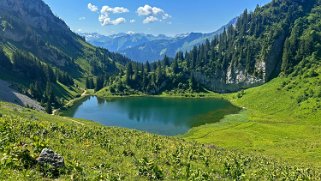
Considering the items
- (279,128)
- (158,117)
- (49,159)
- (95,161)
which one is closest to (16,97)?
(158,117)

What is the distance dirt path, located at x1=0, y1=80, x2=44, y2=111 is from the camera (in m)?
162

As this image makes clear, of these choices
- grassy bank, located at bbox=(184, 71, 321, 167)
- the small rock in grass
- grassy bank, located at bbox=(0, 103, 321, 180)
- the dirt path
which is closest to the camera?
grassy bank, located at bbox=(0, 103, 321, 180)

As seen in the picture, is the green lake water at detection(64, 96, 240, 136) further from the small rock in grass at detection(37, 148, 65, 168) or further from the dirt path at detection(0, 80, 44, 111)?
the small rock in grass at detection(37, 148, 65, 168)

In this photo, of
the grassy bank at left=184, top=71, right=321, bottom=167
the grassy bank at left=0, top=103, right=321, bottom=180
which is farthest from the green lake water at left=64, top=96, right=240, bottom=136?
the grassy bank at left=0, top=103, right=321, bottom=180

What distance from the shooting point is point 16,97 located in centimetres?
17000

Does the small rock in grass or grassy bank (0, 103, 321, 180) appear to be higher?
the small rock in grass

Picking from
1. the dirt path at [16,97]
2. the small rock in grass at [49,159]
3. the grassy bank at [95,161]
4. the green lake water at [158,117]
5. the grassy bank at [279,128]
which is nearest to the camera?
the grassy bank at [95,161]

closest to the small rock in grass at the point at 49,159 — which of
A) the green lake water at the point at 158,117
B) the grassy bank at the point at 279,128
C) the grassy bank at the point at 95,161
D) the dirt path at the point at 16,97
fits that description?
the grassy bank at the point at 95,161

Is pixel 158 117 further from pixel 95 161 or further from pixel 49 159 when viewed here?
pixel 49 159

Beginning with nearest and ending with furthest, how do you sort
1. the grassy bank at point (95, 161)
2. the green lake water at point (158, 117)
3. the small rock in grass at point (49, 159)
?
the grassy bank at point (95, 161) < the small rock in grass at point (49, 159) < the green lake water at point (158, 117)

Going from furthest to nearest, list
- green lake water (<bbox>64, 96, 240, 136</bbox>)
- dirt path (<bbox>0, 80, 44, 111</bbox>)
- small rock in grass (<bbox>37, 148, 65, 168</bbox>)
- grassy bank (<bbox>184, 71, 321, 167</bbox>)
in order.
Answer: dirt path (<bbox>0, 80, 44, 111</bbox>) → green lake water (<bbox>64, 96, 240, 136</bbox>) → grassy bank (<bbox>184, 71, 321, 167</bbox>) → small rock in grass (<bbox>37, 148, 65, 168</bbox>)

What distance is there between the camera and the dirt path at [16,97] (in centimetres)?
16150

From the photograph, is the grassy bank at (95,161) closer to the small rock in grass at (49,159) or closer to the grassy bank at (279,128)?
the small rock in grass at (49,159)

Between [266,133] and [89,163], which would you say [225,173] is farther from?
[266,133]
